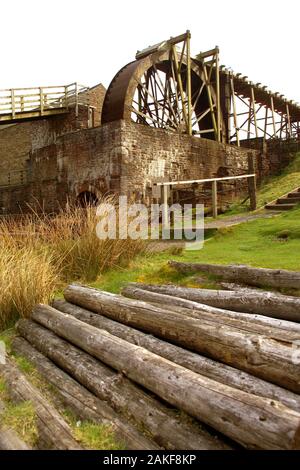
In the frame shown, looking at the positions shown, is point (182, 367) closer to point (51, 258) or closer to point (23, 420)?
point (23, 420)

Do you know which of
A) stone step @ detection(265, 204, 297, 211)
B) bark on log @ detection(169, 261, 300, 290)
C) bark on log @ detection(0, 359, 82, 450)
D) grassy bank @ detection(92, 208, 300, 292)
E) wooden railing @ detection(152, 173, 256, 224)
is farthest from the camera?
stone step @ detection(265, 204, 297, 211)

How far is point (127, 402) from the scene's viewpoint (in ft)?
9.72

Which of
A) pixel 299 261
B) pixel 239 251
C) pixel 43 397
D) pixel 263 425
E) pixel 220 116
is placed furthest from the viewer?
pixel 220 116

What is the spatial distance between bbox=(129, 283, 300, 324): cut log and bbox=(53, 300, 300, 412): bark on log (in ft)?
3.25

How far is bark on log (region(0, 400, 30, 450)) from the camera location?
2.49 m

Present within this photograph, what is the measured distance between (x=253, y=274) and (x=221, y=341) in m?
2.08

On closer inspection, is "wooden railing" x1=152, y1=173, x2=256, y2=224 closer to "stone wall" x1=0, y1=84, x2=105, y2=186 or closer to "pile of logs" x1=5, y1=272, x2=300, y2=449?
"pile of logs" x1=5, y1=272, x2=300, y2=449

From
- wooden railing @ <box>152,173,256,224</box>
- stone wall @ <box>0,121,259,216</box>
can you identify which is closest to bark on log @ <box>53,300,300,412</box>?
wooden railing @ <box>152,173,256,224</box>

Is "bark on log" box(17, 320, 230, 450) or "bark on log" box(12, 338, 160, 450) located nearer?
"bark on log" box(17, 320, 230, 450)

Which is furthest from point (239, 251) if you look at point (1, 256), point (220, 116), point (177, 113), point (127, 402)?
point (220, 116)

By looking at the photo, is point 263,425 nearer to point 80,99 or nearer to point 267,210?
point 267,210

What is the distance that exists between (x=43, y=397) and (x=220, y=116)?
Answer: 18993mm

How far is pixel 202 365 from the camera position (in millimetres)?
3174

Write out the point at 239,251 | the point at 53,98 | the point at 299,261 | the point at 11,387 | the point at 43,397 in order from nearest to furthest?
1. the point at 43,397
2. the point at 11,387
3. the point at 299,261
4. the point at 239,251
5. the point at 53,98
